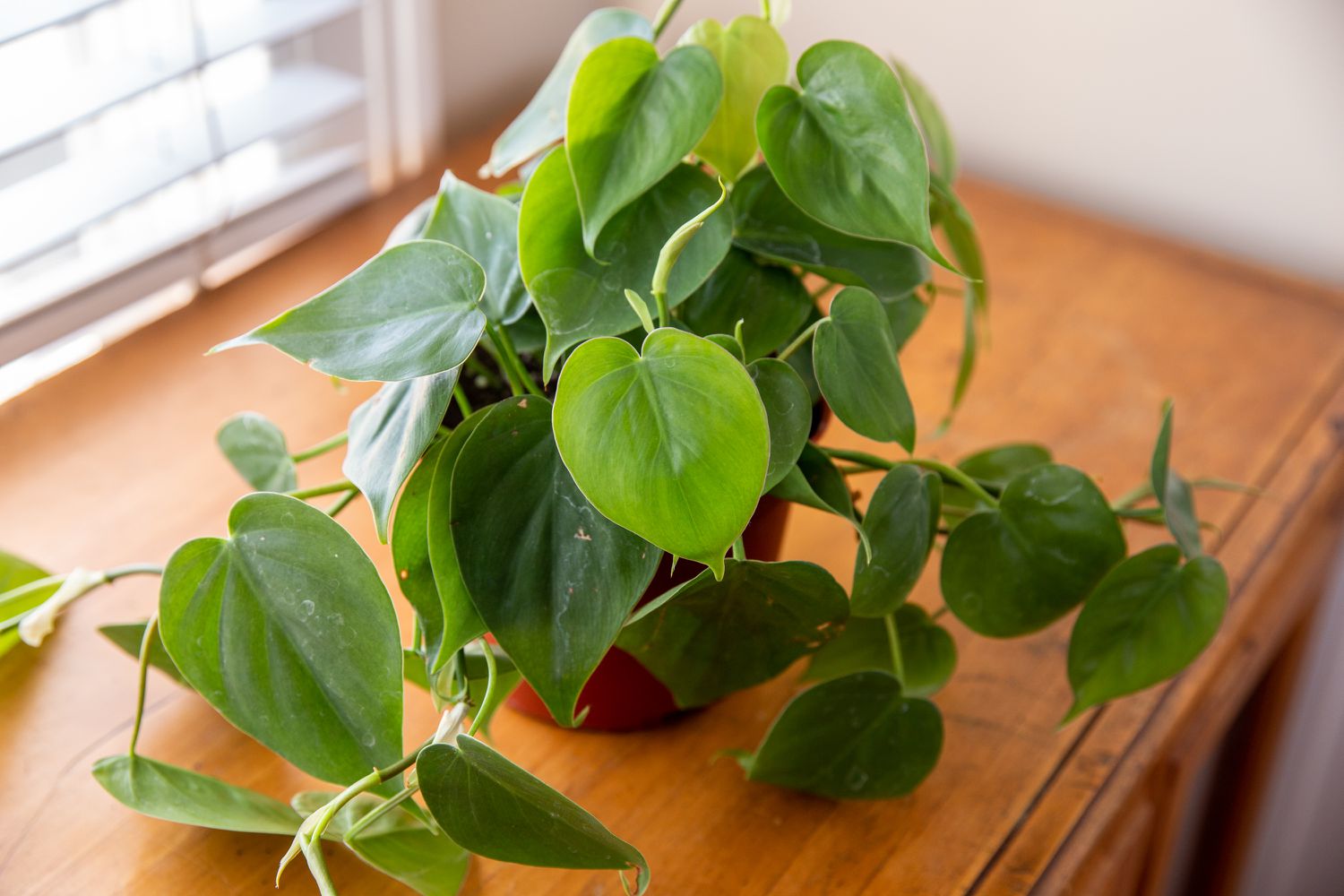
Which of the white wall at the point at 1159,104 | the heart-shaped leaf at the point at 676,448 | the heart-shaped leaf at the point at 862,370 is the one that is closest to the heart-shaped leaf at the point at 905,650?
the heart-shaped leaf at the point at 862,370

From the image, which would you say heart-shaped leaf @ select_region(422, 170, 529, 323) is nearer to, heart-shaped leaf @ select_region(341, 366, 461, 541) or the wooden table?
heart-shaped leaf @ select_region(341, 366, 461, 541)

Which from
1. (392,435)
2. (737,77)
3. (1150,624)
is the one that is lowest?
(1150,624)

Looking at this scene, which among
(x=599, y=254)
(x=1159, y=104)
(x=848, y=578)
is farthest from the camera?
(x=1159, y=104)

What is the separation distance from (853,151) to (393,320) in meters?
0.21

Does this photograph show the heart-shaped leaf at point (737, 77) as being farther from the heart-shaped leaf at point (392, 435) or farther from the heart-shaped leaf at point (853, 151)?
the heart-shaped leaf at point (392, 435)

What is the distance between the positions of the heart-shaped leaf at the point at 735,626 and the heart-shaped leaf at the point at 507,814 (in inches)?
3.5

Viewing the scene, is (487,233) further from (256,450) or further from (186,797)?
(186,797)

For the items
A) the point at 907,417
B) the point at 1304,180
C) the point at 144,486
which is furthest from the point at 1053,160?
the point at 144,486

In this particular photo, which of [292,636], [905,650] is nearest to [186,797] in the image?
[292,636]

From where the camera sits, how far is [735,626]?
582 millimetres

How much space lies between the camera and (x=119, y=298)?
97 centimetres

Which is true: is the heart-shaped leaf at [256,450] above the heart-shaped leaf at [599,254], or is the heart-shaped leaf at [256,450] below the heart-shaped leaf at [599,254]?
below

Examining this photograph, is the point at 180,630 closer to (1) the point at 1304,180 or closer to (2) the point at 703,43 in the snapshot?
→ (2) the point at 703,43

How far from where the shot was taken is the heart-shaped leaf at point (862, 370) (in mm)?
552
